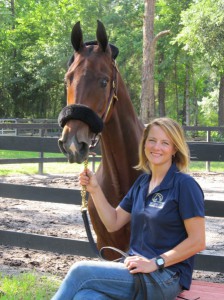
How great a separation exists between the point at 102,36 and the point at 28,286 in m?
2.31

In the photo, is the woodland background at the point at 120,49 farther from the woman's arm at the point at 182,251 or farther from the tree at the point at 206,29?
the woman's arm at the point at 182,251

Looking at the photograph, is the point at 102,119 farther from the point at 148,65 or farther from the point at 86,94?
the point at 148,65

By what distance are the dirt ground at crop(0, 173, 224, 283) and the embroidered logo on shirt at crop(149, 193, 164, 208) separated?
8.42 ft

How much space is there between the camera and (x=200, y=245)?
2.56m

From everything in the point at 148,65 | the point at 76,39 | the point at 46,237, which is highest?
the point at 148,65

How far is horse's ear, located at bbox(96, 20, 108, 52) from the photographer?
340cm

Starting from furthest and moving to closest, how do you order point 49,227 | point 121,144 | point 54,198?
point 49,227 < point 54,198 < point 121,144

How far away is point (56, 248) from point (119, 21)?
2800 cm

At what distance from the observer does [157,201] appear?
2646 mm

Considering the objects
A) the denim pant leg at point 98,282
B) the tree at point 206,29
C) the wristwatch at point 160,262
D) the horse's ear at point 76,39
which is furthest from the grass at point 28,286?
the tree at point 206,29

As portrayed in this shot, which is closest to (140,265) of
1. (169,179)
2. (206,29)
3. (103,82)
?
(169,179)

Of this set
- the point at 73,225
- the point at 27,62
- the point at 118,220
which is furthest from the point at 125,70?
the point at 118,220

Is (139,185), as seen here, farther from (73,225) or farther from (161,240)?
(73,225)

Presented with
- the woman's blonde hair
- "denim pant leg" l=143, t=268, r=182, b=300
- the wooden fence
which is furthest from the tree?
"denim pant leg" l=143, t=268, r=182, b=300
